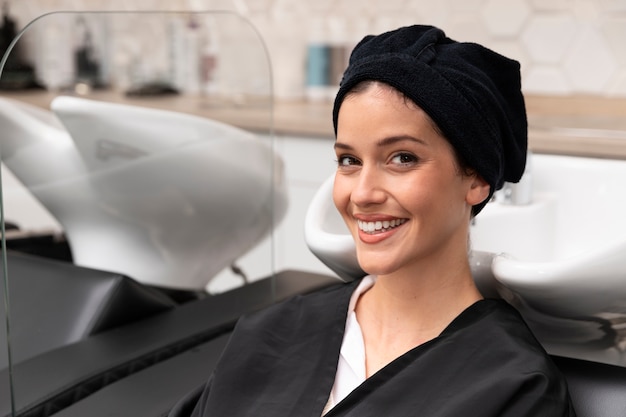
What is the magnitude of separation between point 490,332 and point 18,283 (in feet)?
2.45

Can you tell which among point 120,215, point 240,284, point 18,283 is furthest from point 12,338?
point 240,284

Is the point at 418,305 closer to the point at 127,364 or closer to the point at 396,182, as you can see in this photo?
the point at 396,182

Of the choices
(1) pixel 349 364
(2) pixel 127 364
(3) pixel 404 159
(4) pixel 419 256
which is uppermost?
(3) pixel 404 159

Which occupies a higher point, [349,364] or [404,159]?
[404,159]

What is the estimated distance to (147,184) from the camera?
1580 mm

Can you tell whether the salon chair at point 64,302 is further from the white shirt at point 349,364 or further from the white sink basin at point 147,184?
the white shirt at point 349,364

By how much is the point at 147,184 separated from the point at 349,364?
66 cm

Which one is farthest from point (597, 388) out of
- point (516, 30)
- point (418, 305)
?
point (516, 30)

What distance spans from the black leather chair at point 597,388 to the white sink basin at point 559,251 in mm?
40

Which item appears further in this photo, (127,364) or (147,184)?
(147,184)

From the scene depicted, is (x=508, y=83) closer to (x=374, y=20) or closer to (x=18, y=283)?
(x=18, y=283)

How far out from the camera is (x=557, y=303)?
1001 mm

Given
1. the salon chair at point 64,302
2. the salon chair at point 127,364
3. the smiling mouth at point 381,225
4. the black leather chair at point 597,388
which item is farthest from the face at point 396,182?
the salon chair at point 64,302

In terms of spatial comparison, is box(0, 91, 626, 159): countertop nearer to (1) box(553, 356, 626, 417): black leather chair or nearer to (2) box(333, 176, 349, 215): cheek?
(2) box(333, 176, 349, 215): cheek
